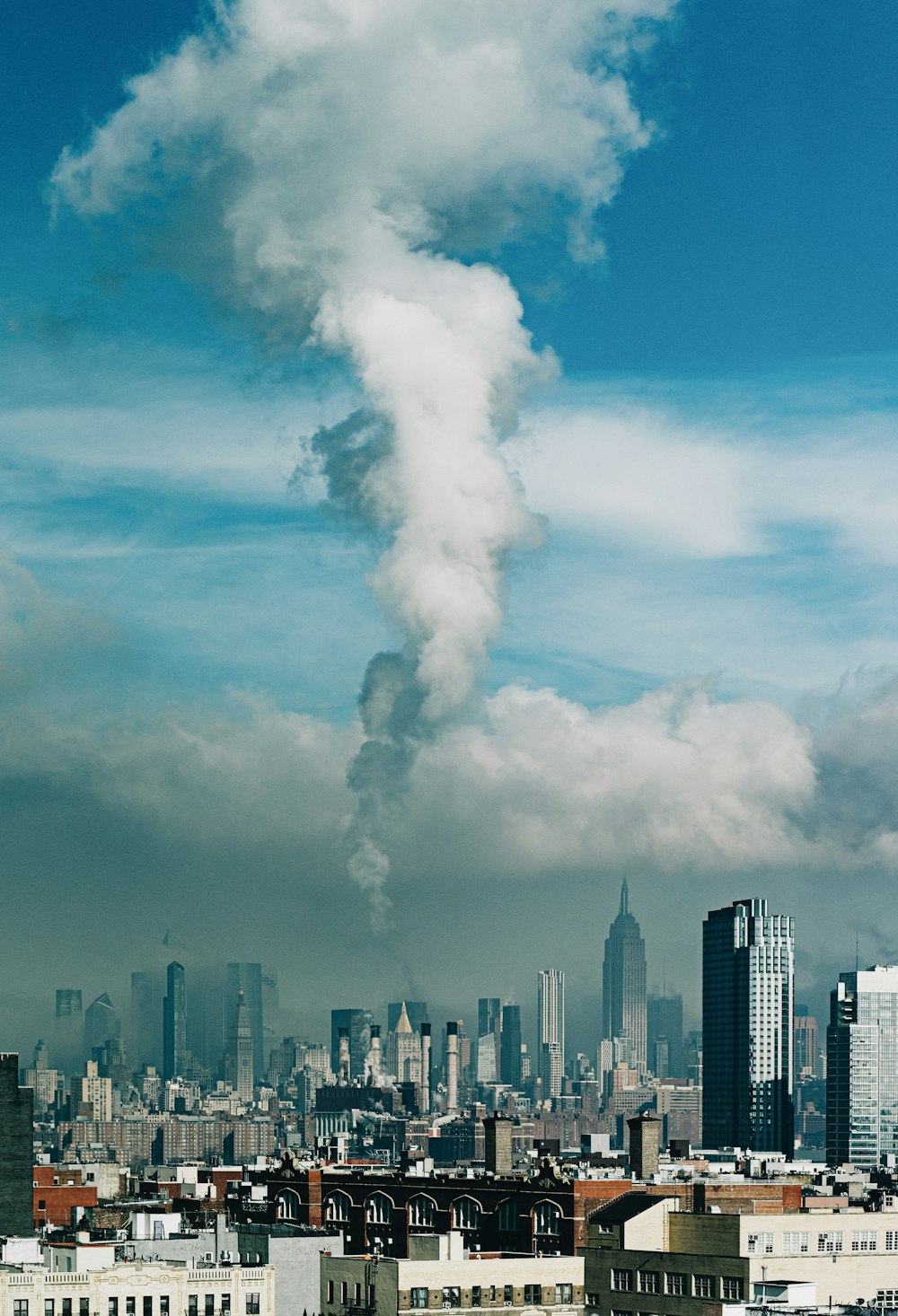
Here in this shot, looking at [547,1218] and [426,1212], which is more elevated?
[547,1218]

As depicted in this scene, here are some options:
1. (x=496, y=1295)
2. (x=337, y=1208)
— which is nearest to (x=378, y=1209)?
(x=337, y=1208)

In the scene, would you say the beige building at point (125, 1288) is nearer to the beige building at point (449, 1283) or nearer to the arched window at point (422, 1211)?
the beige building at point (449, 1283)

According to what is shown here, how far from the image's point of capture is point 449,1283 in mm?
106125

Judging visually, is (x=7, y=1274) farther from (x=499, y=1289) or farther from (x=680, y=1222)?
(x=680, y=1222)

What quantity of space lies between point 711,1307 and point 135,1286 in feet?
80.8

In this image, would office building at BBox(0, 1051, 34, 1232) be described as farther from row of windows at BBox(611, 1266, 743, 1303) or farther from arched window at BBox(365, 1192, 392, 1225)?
row of windows at BBox(611, 1266, 743, 1303)

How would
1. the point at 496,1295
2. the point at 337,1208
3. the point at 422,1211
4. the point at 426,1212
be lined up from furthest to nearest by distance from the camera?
1. the point at 337,1208
2. the point at 422,1211
3. the point at 426,1212
4. the point at 496,1295

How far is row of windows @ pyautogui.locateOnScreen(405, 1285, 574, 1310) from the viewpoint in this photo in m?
105

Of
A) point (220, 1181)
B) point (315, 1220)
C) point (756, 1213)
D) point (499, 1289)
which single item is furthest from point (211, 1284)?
point (220, 1181)

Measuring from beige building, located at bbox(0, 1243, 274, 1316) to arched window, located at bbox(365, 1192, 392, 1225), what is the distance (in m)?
33.7

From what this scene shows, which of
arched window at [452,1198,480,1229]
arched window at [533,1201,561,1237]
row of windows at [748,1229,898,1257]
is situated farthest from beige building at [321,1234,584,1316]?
arched window at [452,1198,480,1229]

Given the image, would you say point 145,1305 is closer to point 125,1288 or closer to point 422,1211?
point 125,1288

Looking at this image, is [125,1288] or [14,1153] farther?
[14,1153]

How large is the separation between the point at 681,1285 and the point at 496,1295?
10.5 m
